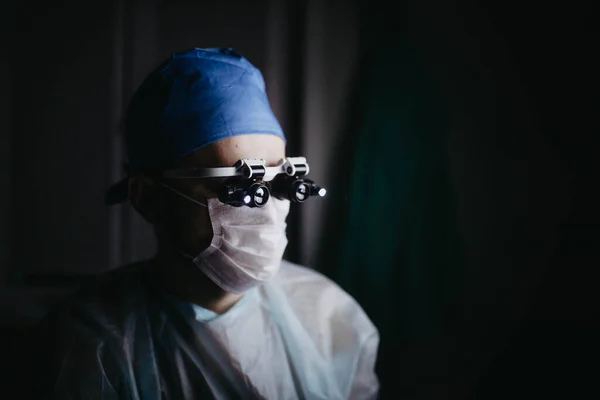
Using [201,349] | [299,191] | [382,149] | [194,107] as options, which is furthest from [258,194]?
[382,149]

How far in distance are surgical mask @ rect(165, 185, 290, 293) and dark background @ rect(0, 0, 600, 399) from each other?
1.48 feet

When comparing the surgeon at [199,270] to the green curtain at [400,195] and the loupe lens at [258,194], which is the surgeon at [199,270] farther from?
the green curtain at [400,195]

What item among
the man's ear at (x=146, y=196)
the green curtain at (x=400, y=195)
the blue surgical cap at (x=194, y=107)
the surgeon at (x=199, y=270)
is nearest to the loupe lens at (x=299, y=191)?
the surgeon at (x=199, y=270)

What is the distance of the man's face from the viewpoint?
3.02 feet

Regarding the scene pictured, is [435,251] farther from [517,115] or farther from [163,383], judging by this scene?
[163,383]

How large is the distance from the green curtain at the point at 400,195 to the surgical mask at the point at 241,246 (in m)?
0.46

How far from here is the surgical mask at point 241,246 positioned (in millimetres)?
914

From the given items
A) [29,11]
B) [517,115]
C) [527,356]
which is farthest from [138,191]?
[527,356]

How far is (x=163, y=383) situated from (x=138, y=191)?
42 cm

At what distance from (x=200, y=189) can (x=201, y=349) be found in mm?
350

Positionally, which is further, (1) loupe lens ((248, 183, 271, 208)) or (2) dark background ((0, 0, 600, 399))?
(2) dark background ((0, 0, 600, 399))

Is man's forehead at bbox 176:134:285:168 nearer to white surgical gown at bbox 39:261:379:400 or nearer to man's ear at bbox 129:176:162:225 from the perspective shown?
man's ear at bbox 129:176:162:225

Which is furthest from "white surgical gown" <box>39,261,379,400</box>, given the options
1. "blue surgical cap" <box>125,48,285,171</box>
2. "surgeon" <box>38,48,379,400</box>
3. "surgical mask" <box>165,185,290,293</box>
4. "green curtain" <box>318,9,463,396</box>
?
"blue surgical cap" <box>125,48,285,171</box>

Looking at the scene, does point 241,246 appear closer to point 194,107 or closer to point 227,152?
point 227,152
